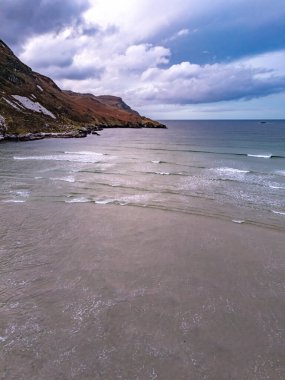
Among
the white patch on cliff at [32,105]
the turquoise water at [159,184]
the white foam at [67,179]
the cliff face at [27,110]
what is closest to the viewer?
the turquoise water at [159,184]

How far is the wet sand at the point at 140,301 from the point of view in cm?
698

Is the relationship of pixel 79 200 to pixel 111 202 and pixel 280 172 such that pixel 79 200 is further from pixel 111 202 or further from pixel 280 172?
pixel 280 172

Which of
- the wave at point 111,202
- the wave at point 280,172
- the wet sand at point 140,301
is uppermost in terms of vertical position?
the wave at point 280,172

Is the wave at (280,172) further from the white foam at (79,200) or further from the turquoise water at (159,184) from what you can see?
the white foam at (79,200)

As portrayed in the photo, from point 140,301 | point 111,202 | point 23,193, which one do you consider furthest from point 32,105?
point 140,301

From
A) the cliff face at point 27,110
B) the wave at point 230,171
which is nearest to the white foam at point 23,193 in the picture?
the wave at point 230,171

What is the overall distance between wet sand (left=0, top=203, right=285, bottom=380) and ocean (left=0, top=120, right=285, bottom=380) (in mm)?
36

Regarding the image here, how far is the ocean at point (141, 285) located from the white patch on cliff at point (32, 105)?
6125 centimetres

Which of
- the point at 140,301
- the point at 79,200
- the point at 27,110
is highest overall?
the point at 27,110

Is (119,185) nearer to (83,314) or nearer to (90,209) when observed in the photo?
(90,209)

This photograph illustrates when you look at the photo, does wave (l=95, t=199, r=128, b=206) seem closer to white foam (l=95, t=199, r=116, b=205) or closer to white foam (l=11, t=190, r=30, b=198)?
white foam (l=95, t=199, r=116, b=205)

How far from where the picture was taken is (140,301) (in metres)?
9.35

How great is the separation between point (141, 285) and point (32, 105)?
79.2 meters

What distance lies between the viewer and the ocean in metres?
7.08
